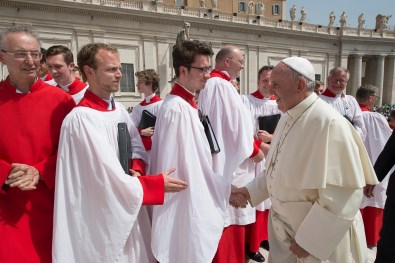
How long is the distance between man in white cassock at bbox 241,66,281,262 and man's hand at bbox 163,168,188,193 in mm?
1789

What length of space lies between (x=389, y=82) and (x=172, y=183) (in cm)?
5077

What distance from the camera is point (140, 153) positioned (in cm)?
267

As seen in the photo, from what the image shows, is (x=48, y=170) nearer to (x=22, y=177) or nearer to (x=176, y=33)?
(x=22, y=177)

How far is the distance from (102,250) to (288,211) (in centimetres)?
133

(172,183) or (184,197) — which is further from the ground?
(172,183)

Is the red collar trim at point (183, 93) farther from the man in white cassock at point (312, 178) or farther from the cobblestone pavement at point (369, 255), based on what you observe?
the cobblestone pavement at point (369, 255)

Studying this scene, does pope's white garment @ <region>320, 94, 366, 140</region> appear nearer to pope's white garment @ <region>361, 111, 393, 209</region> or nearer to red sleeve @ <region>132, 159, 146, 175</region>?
pope's white garment @ <region>361, 111, 393, 209</region>

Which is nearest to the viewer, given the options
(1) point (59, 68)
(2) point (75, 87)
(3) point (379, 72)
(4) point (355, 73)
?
(1) point (59, 68)

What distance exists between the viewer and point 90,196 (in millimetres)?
2125

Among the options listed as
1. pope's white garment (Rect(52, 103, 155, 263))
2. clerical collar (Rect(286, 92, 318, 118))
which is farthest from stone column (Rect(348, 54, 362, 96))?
pope's white garment (Rect(52, 103, 155, 263))

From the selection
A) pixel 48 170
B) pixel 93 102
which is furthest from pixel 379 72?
pixel 48 170

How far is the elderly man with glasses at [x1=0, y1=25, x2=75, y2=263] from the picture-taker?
209cm

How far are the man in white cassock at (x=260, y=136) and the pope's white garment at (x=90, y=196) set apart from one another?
7.26 feet

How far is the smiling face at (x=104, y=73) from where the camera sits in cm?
228
